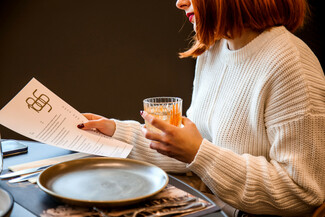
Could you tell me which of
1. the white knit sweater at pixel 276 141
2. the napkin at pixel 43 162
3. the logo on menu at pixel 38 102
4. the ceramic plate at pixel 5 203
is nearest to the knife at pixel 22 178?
the napkin at pixel 43 162

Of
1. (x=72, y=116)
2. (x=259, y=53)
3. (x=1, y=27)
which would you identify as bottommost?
(x=72, y=116)

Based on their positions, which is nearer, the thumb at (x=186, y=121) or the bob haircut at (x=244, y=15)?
the thumb at (x=186, y=121)

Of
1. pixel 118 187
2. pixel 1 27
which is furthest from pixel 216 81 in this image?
pixel 1 27

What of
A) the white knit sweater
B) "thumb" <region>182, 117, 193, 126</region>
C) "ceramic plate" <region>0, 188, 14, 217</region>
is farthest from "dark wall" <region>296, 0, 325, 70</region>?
"ceramic plate" <region>0, 188, 14, 217</region>

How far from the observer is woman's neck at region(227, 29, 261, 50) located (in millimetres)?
1135

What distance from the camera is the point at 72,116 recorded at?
1.07 metres

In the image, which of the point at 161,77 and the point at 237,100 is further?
the point at 161,77

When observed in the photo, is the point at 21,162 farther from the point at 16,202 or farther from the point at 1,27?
the point at 1,27

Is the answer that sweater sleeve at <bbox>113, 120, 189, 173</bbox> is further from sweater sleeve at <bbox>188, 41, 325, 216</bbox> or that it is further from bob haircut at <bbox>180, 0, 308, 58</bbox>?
bob haircut at <bbox>180, 0, 308, 58</bbox>

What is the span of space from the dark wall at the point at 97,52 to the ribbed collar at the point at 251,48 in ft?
4.15

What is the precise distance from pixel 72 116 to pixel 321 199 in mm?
723

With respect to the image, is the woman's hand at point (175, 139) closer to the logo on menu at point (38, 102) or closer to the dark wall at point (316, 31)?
the logo on menu at point (38, 102)

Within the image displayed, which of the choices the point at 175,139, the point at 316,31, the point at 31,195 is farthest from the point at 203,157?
the point at 316,31

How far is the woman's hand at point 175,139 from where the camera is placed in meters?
0.85
